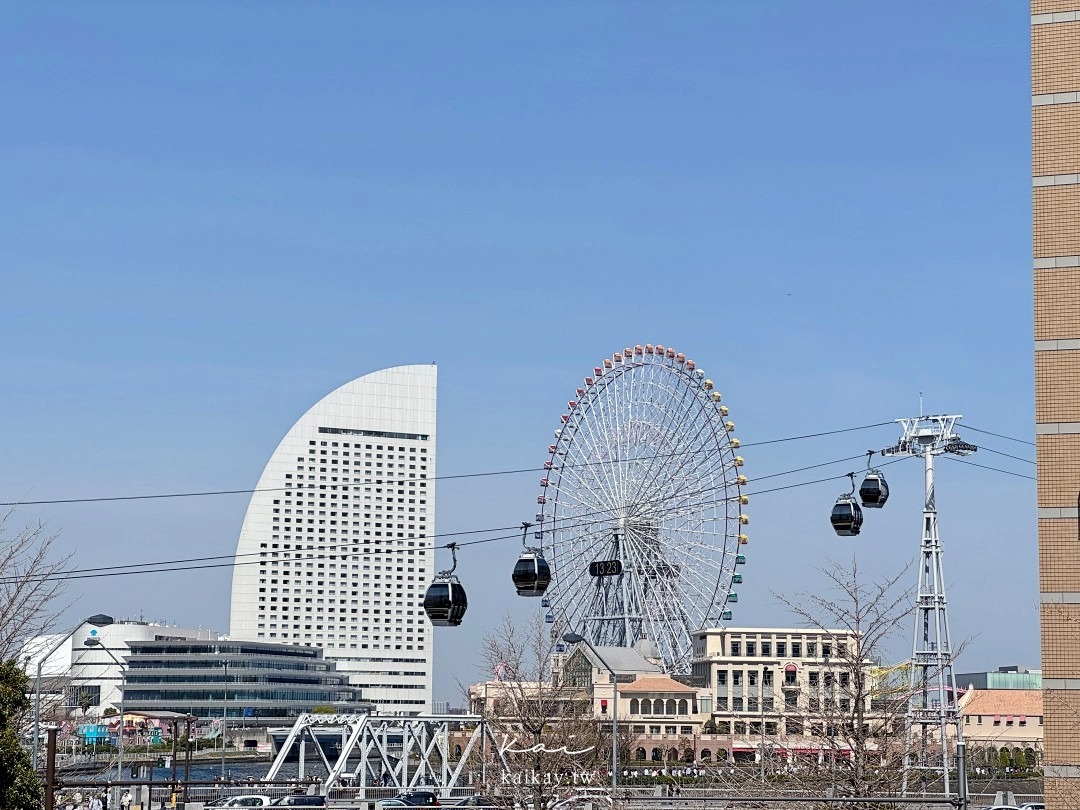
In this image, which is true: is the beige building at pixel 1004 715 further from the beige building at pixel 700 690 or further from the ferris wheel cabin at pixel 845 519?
the ferris wheel cabin at pixel 845 519

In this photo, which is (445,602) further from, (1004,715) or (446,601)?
(1004,715)

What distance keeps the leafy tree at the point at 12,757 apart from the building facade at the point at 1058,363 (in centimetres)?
1754

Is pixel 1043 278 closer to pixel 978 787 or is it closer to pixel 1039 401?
pixel 1039 401

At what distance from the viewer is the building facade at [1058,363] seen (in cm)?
2077

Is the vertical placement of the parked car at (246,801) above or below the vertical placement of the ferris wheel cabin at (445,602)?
below

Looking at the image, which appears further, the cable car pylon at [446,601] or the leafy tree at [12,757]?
the cable car pylon at [446,601]

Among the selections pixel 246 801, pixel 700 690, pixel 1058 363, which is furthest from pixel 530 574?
pixel 700 690

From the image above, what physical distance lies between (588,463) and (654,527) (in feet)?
20.6

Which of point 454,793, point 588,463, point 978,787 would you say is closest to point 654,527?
point 588,463

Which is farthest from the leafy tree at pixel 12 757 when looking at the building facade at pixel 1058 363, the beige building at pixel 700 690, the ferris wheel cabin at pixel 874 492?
the beige building at pixel 700 690

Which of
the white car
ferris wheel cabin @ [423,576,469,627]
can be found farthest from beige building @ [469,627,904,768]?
ferris wheel cabin @ [423,576,469,627]

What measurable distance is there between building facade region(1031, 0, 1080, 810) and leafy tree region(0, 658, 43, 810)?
17.5m

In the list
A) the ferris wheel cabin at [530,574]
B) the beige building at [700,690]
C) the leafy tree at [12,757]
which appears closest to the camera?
the leafy tree at [12,757]

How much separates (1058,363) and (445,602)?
681 inches
